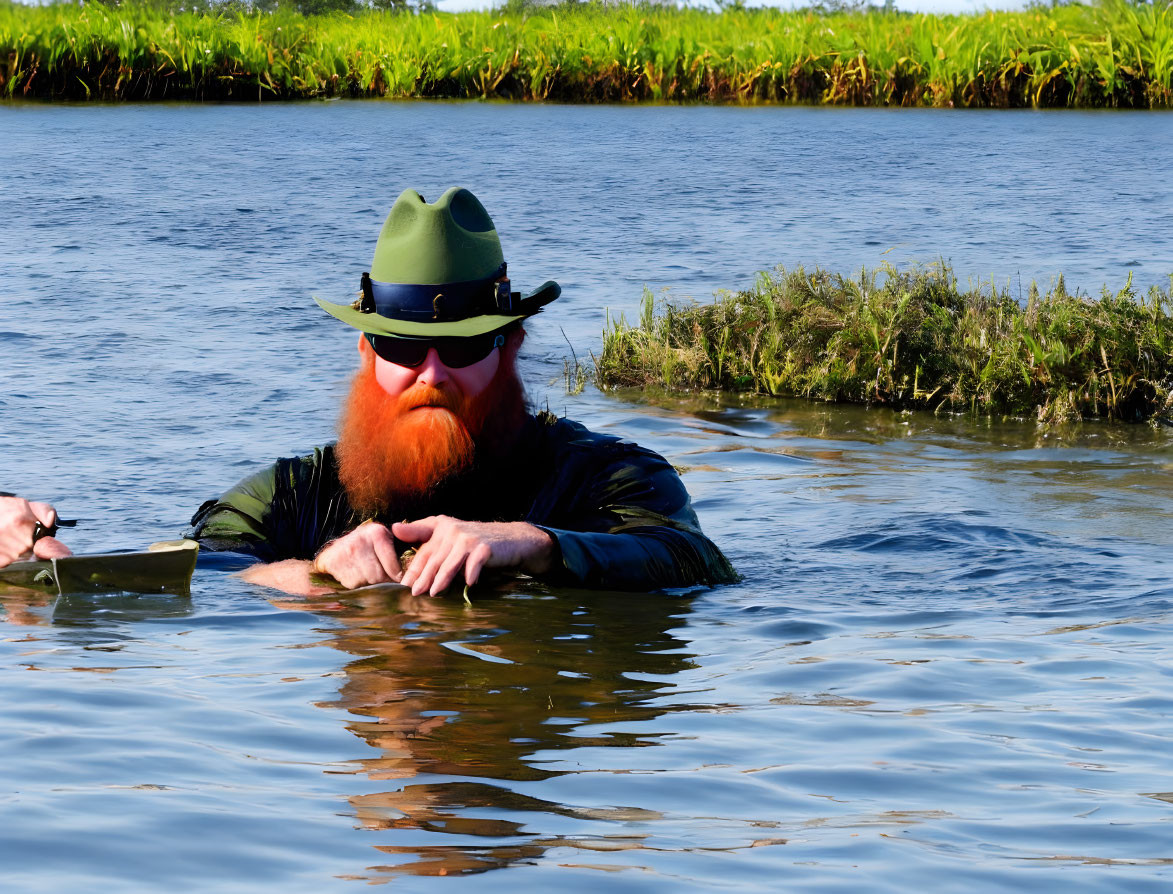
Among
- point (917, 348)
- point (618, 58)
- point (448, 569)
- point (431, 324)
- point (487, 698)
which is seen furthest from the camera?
point (618, 58)

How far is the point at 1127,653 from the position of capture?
→ 5.29m

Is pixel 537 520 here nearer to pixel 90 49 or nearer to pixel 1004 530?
pixel 1004 530

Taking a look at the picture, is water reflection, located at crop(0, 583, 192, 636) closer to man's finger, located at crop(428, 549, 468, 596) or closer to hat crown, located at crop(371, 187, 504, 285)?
man's finger, located at crop(428, 549, 468, 596)

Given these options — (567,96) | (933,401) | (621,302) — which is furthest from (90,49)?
(933,401)

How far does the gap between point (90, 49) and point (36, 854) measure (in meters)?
28.0

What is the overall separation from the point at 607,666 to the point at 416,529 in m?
0.72

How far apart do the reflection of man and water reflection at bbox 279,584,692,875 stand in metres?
0.24

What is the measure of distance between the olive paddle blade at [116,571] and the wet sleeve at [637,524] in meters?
1.20

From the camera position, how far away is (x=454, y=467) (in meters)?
5.02

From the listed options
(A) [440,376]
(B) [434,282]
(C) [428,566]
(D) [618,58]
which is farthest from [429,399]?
(D) [618,58]

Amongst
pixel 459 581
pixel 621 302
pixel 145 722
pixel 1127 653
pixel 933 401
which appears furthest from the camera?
pixel 621 302

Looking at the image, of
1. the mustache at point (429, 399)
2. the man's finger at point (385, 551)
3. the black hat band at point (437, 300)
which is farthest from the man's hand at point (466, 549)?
the black hat band at point (437, 300)

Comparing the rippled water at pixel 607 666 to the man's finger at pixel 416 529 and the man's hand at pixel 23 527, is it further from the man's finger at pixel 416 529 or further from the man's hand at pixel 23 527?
the man's finger at pixel 416 529

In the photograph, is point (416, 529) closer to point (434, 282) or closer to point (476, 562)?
point (476, 562)
